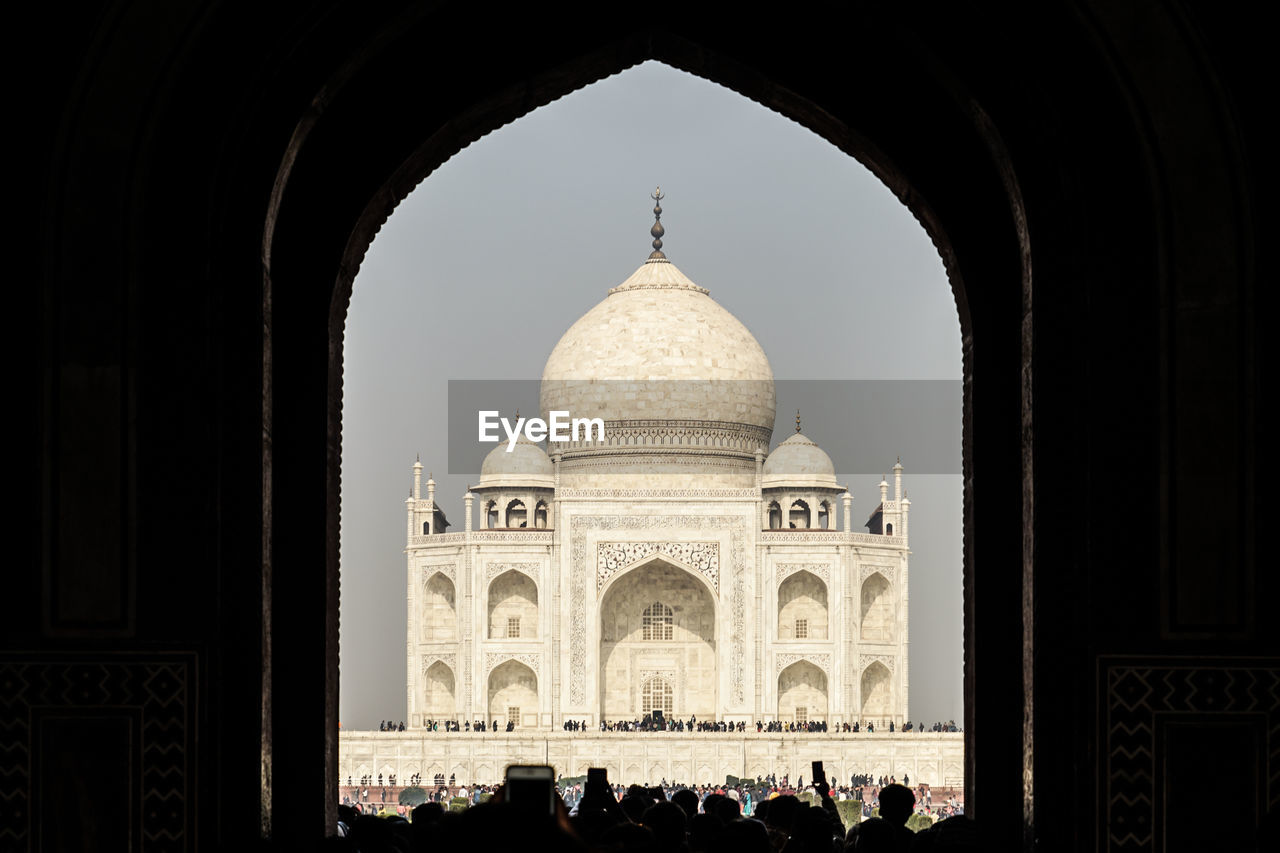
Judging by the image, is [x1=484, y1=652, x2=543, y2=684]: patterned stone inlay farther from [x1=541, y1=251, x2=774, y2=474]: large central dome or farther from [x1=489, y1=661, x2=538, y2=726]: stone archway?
[x1=541, y1=251, x2=774, y2=474]: large central dome

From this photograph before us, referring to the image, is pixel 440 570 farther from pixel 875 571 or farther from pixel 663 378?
pixel 875 571
